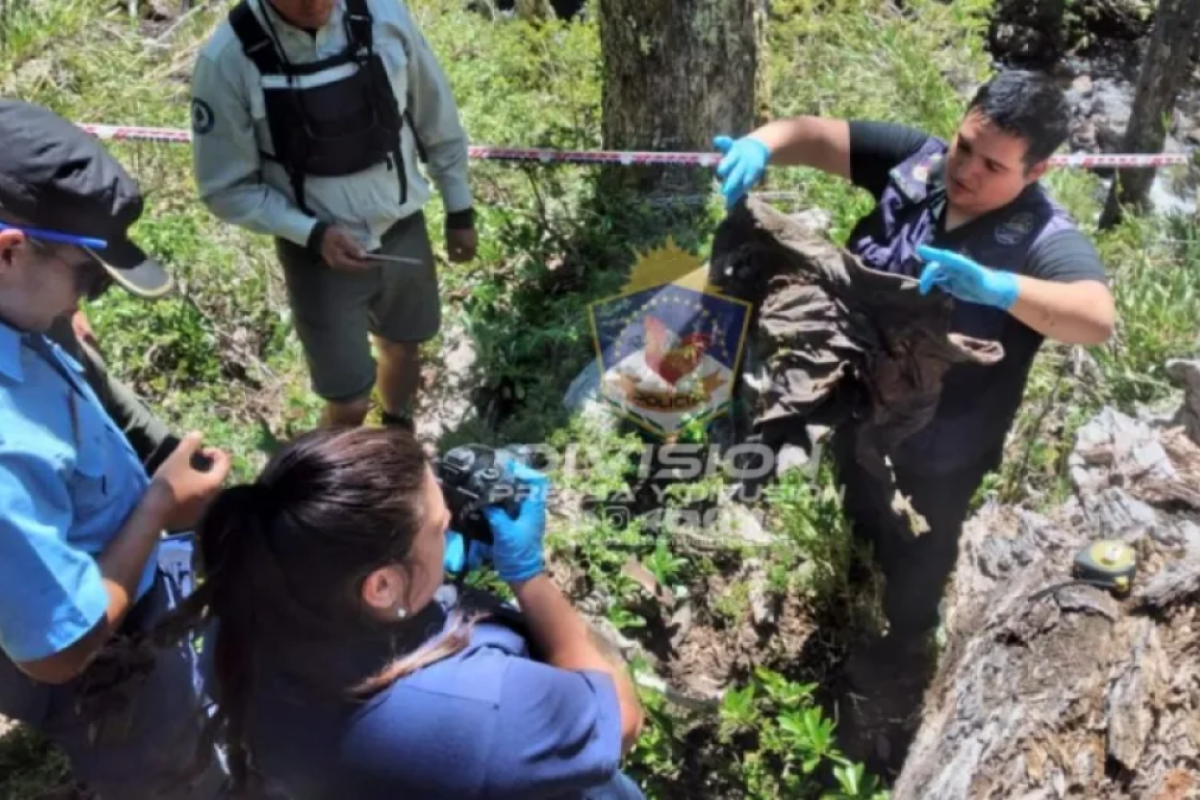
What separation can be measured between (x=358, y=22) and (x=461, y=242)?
786mm

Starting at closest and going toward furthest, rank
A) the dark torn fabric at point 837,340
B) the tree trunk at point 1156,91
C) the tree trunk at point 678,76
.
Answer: the dark torn fabric at point 837,340 < the tree trunk at point 678,76 < the tree trunk at point 1156,91

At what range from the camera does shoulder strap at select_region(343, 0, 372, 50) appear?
2855mm

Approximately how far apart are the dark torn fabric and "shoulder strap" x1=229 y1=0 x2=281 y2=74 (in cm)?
131

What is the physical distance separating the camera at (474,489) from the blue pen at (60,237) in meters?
0.68

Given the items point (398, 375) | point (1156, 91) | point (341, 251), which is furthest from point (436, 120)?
point (1156, 91)

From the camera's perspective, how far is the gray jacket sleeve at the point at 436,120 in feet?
9.98

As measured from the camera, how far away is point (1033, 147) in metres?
2.37

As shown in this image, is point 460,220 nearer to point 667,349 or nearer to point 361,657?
point 667,349

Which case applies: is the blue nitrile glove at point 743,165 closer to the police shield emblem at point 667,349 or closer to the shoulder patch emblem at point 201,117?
the police shield emblem at point 667,349

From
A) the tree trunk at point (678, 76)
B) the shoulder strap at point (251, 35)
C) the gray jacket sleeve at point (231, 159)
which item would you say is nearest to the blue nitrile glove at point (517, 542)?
the gray jacket sleeve at point (231, 159)

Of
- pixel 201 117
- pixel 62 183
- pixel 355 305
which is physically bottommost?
pixel 355 305

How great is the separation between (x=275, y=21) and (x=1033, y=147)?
1.87 metres

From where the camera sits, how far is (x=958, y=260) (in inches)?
90.0

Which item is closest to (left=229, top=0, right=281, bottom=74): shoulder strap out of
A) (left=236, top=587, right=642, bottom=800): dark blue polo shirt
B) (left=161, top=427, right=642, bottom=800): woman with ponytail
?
(left=161, top=427, right=642, bottom=800): woman with ponytail
